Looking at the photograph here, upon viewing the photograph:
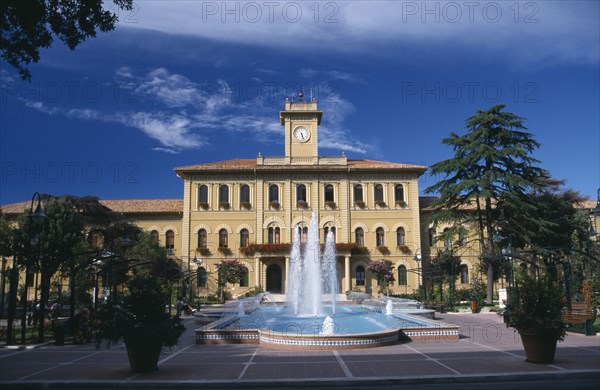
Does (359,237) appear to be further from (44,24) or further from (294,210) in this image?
(44,24)

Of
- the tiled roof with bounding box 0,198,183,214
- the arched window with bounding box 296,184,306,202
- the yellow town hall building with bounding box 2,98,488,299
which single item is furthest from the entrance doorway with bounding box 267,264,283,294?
the tiled roof with bounding box 0,198,183,214

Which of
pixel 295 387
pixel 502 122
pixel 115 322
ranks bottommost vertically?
pixel 295 387

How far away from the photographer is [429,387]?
846 cm

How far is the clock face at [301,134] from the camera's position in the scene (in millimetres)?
43156

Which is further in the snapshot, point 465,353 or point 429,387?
point 465,353

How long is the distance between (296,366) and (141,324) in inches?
119

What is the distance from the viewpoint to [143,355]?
9.51 meters

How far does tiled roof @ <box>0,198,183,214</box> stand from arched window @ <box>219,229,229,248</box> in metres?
3.90

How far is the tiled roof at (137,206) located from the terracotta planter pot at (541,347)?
3503 cm

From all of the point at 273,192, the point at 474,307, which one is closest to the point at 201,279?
the point at 273,192

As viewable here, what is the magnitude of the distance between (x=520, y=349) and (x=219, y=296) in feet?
90.7

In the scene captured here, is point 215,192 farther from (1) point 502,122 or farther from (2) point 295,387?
(2) point 295,387

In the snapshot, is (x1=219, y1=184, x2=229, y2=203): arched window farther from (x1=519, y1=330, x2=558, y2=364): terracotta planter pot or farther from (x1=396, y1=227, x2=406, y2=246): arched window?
(x1=519, y1=330, x2=558, y2=364): terracotta planter pot

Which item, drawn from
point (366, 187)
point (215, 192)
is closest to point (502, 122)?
point (366, 187)
